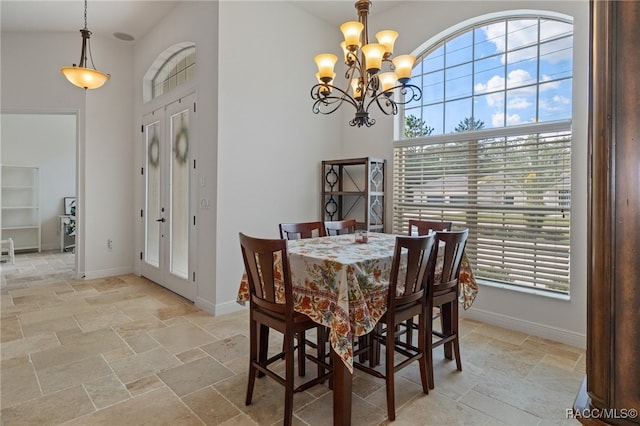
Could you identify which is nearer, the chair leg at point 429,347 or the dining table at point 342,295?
the dining table at point 342,295

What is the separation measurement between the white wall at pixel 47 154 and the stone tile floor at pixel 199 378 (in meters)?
4.57

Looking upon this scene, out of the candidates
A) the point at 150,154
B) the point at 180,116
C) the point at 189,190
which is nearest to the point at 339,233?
the point at 189,190

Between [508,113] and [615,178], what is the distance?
338 cm

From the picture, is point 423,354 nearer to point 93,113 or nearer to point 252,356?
point 252,356

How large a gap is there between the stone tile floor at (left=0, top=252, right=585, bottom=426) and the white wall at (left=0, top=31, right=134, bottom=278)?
1699 mm

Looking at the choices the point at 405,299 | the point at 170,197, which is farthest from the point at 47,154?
the point at 405,299

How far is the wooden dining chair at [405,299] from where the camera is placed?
6.61 feet

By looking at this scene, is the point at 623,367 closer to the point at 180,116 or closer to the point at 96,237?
the point at 180,116

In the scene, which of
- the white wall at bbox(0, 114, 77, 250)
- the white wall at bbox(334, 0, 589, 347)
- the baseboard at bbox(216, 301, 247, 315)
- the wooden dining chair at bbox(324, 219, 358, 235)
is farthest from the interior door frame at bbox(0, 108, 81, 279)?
the white wall at bbox(334, 0, 589, 347)

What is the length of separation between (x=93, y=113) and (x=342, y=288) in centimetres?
517

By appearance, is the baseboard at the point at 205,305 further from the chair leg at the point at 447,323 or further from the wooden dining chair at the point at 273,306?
the chair leg at the point at 447,323

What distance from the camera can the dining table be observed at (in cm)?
183

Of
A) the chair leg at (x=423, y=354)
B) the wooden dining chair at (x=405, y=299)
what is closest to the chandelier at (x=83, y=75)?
the wooden dining chair at (x=405, y=299)

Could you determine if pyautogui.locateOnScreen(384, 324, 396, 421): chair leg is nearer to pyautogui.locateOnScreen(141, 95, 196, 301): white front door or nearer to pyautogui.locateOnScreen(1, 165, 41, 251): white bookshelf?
pyautogui.locateOnScreen(141, 95, 196, 301): white front door
